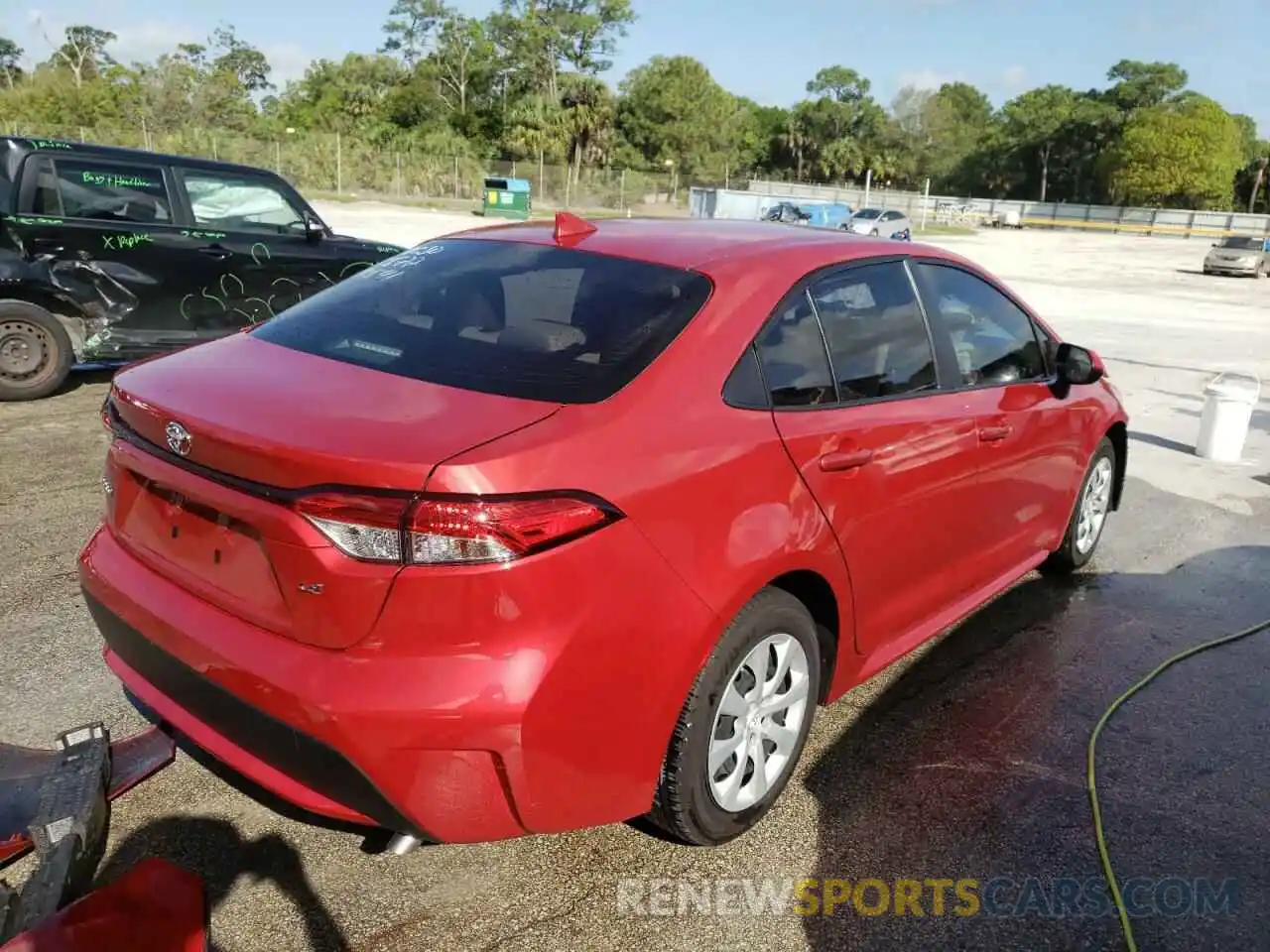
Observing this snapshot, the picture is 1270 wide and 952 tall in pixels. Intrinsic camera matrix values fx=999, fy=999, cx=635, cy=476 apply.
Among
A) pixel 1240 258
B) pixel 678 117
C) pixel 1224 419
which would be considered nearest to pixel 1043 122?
pixel 678 117

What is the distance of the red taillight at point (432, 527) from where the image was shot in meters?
2.06

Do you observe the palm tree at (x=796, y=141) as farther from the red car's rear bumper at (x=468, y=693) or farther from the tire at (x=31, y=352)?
the red car's rear bumper at (x=468, y=693)

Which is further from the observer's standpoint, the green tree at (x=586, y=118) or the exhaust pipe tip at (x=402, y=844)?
the green tree at (x=586, y=118)

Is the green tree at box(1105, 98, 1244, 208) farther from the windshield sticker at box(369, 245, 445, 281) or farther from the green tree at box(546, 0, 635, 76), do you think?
the windshield sticker at box(369, 245, 445, 281)

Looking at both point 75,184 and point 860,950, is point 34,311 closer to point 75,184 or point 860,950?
point 75,184

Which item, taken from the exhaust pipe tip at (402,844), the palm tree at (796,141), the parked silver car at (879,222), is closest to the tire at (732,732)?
the exhaust pipe tip at (402,844)

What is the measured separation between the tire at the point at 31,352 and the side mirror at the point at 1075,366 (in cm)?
676

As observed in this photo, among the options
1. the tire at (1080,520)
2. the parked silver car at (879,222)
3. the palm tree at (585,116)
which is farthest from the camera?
the palm tree at (585,116)

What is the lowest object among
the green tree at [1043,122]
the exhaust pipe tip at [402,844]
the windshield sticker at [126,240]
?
the exhaust pipe tip at [402,844]

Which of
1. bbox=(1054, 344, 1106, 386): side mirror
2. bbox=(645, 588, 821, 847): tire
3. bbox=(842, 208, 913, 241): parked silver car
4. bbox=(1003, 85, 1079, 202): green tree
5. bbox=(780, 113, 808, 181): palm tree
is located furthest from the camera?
bbox=(780, 113, 808, 181): palm tree

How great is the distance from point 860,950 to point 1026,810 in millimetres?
906

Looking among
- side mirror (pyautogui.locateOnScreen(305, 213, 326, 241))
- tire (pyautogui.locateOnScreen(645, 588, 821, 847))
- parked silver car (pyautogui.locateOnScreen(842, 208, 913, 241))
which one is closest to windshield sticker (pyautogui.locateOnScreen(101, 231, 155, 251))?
side mirror (pyautogui.locateOnScreen(305, 213, 326, 241))

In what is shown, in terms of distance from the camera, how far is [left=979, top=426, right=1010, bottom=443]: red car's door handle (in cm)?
361

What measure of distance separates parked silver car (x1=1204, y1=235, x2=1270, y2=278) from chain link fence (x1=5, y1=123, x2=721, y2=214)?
3057 centimetres
